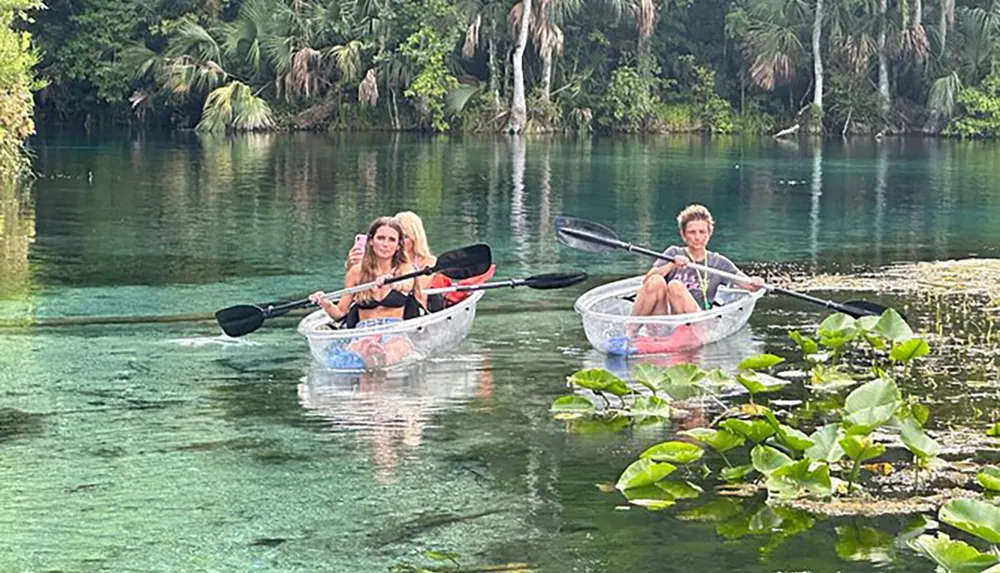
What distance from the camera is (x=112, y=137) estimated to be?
4816cm

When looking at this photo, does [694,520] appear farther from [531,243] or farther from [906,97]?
[906,97]

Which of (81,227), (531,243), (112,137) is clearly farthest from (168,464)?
(112,137)

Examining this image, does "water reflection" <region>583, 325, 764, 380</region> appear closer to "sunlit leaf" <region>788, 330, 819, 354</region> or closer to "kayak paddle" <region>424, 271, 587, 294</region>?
"sunlit leaf" <region>788, 330, 819, 354</region>

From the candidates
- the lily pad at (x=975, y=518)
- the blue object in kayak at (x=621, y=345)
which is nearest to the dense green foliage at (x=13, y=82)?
the blue object in kayak at (x=621, y=345)

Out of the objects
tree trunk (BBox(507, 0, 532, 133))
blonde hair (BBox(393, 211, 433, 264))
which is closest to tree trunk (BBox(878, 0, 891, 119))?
tree trunk (BBox(507, 0, 532, 133))

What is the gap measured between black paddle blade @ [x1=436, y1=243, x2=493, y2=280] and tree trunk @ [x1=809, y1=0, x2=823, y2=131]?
39990mm

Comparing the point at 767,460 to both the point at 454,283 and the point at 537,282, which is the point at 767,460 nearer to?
the point at 537,282

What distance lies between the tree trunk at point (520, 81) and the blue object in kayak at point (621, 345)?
3758 cm

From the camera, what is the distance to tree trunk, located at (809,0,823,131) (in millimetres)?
51594

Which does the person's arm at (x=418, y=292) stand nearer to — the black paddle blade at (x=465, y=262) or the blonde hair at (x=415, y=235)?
the blonde hair at (x=415, y=235)

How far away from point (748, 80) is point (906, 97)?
484 cm

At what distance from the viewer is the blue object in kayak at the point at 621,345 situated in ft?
41.5

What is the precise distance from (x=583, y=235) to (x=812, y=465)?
18.2 ft

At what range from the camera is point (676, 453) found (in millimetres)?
8594
